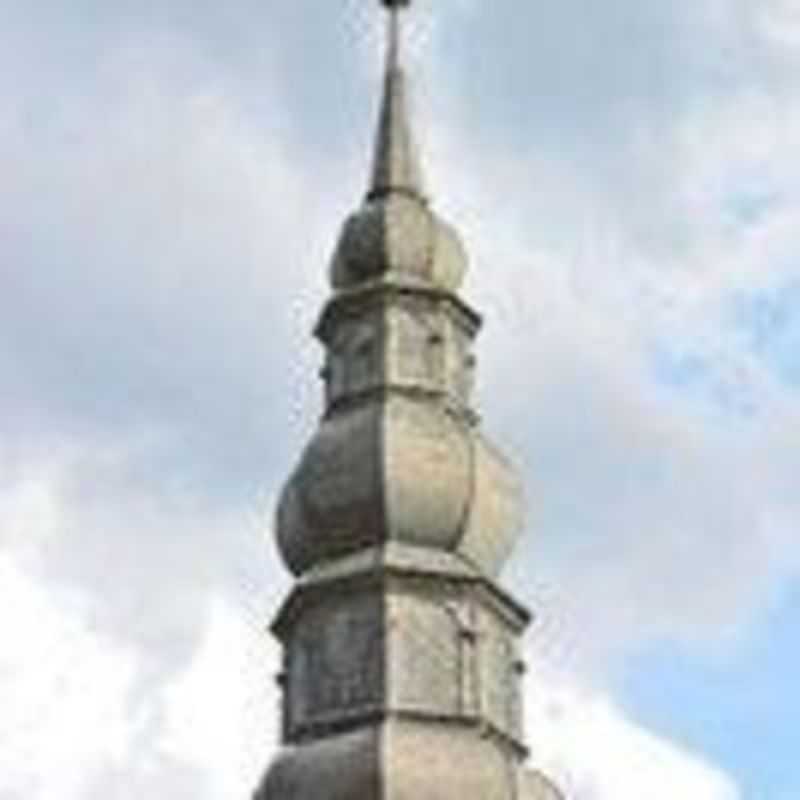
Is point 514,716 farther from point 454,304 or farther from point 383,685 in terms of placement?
point 454,304

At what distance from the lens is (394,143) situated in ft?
191

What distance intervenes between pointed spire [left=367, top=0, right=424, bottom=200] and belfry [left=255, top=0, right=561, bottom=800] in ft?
7.81

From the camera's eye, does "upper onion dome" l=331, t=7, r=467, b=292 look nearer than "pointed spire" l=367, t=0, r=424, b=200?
Yes

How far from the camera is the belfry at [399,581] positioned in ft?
162

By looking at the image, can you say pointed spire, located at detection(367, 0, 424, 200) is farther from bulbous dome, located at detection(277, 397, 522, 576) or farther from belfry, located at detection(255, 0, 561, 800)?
bulbous dome, located at detection(277, 397, 522, 576)

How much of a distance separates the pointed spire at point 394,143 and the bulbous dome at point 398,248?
45 cm

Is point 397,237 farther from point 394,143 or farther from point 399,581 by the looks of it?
point 399,581

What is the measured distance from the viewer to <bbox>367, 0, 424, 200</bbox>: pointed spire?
57406 millimetres

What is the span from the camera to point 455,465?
52062 mm

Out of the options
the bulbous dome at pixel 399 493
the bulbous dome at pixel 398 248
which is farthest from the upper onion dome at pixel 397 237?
the bulbous dome at pixel 399 493

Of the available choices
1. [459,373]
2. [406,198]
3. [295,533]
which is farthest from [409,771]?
[406,198]

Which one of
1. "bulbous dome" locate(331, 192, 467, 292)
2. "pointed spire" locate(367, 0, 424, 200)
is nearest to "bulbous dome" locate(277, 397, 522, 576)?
"bulbous dome" locate(331, 192, 467, 292)

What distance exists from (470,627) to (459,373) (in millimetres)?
5731

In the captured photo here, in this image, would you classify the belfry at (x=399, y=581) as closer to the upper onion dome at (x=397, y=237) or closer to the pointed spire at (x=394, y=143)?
the upper onion dome at (x=397, y=237)
